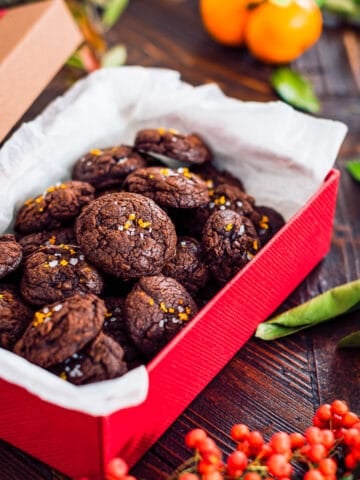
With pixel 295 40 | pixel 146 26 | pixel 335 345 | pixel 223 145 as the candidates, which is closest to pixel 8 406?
pixel 335 345

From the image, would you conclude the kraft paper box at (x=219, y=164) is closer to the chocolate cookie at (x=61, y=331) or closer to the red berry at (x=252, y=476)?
the chocolate cookie at (x=61, y=331)

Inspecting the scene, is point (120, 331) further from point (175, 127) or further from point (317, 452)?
point (175, 127)

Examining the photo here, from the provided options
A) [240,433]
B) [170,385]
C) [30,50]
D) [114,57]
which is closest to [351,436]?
[240,433]

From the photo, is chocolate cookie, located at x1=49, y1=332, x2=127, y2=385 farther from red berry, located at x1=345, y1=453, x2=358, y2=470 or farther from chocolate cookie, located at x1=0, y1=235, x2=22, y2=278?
red berry, located at x1=345, y1=453, x2=358, y2=470

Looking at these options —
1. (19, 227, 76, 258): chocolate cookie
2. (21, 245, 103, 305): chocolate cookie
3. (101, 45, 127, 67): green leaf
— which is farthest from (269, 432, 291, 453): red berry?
(101, 45, 127, 67): green leaf

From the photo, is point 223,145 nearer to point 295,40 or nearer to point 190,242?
point 190,242

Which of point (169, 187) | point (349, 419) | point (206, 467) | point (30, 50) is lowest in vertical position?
point (349, 419)
